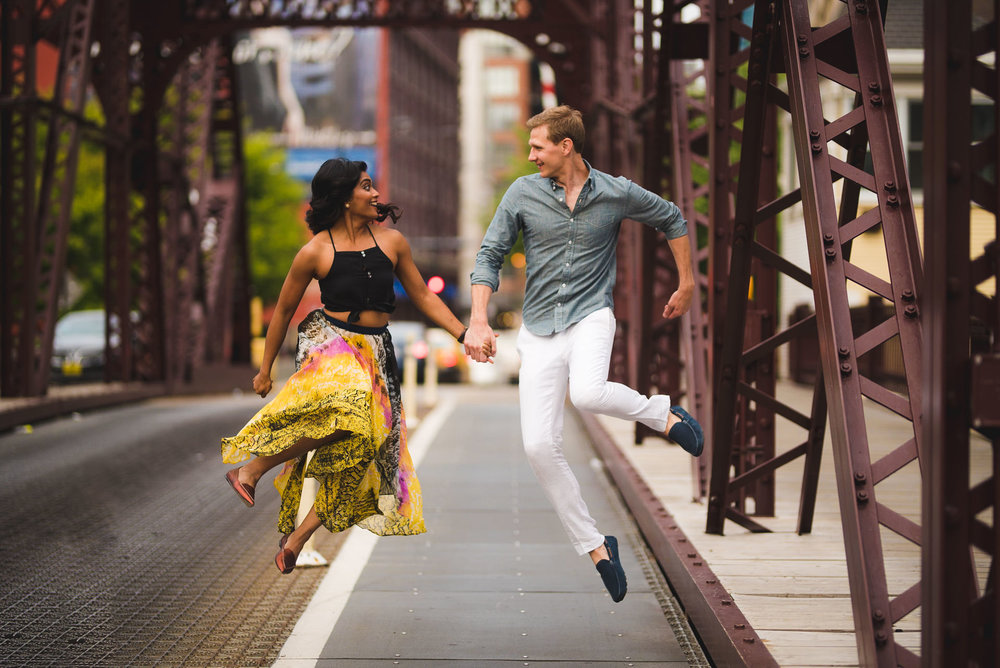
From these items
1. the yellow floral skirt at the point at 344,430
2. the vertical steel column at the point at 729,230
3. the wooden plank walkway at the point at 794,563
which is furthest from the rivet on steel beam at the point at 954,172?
the vertical steel column at the point at 729,230

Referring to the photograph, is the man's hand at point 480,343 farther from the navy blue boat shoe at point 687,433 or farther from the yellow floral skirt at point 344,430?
the navy blue boat shoe at point 687,433

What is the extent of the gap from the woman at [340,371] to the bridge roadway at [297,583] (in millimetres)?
529

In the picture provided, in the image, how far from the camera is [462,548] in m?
8.32

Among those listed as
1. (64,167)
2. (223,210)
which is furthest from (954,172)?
(223,210)

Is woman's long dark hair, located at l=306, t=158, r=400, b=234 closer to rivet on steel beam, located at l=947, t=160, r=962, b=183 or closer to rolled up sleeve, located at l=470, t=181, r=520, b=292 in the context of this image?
rolled up sleeve, located at l=470, t=181, r=520, b=292

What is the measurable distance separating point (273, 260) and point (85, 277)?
582 inches

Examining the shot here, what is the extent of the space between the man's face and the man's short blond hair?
0.02 metres

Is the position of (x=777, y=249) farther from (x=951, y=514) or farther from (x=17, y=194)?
(x=17, y=194)

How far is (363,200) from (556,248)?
0.85m

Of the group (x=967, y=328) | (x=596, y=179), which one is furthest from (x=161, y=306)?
(x=967, y=328)

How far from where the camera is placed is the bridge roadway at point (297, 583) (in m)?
5.73

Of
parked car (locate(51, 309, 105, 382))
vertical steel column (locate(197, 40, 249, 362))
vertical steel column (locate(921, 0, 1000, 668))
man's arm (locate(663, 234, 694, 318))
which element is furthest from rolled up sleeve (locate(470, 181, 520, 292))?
vertical steel column (locate(197, 40, 249, 362))

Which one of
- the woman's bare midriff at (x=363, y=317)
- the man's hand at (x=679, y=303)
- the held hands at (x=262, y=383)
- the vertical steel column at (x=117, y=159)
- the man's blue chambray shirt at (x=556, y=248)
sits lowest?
the held hands at (x=262, y=383)

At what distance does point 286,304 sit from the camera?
20.4 ft
